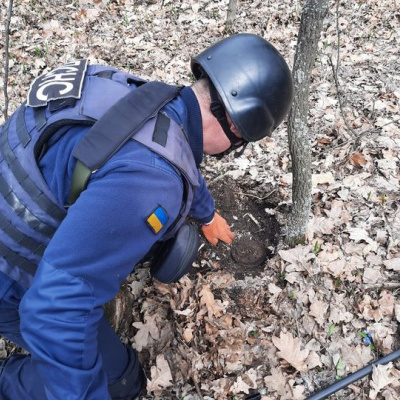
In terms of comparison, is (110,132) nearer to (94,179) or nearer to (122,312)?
(94,179)

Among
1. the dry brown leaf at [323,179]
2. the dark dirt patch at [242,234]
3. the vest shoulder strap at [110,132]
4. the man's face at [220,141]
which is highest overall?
the vest shoulder strap at [110,132]

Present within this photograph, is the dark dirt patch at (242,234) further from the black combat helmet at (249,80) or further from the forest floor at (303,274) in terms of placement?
the black combat helmet at (249,80)

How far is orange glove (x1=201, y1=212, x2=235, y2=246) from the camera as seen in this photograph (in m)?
3.41

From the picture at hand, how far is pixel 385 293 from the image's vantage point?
3.01 m

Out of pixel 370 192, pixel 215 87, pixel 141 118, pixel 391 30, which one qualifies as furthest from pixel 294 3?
pixel 141 118

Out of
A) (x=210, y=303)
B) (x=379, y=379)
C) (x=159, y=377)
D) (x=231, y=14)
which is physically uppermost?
(x=231, y=14)

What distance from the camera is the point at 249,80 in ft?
7.27

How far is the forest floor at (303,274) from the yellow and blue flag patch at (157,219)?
144 cm

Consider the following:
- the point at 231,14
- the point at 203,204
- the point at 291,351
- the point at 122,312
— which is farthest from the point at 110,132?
the point at 231,14

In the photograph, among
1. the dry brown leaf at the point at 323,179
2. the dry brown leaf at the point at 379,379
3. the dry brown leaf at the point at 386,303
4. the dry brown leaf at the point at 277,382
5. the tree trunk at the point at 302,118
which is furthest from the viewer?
the dry brown leaf at the point at 323,179

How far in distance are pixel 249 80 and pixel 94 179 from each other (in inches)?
42.5

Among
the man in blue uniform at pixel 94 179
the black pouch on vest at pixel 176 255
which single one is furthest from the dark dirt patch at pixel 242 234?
the man in blue uniform at pixel 94 179

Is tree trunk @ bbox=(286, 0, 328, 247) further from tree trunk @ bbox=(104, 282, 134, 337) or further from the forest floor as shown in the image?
tree trunk @ bbox=(104, 282, 134, 337)

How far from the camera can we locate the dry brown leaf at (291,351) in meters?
2.76
